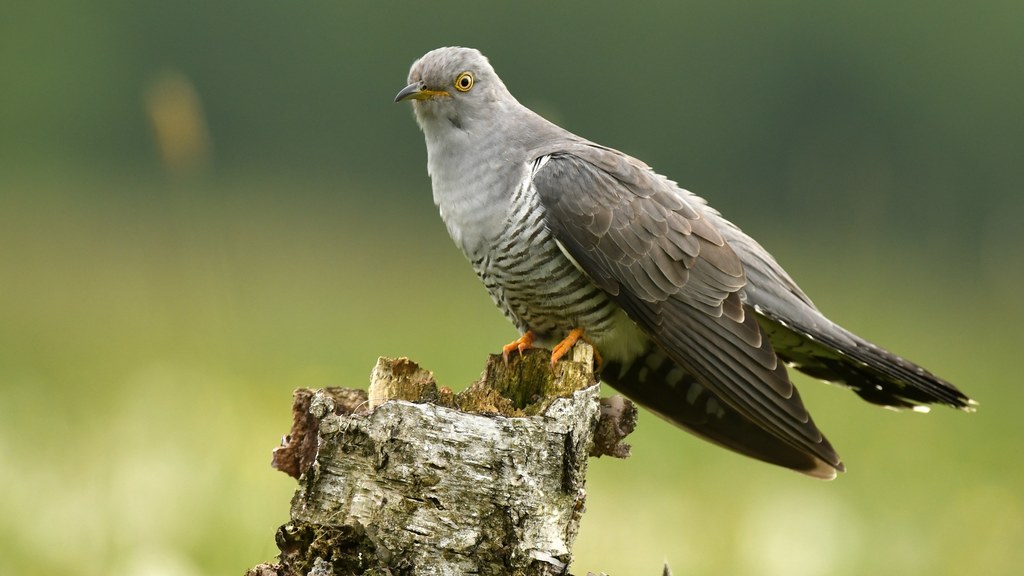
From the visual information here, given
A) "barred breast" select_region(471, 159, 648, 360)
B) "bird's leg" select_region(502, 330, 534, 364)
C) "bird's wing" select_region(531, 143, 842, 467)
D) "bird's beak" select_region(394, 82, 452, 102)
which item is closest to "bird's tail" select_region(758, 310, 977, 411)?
"bird's wing" select_region(531, 143, 842, 467)

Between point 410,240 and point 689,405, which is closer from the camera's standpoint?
point 689,405

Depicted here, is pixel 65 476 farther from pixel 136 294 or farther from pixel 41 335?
pixel 136 294

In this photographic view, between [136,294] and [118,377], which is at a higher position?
[136,294]

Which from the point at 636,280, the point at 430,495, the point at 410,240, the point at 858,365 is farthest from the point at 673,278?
the point at 410,240

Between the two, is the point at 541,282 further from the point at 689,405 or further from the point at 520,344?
the point at 689,405

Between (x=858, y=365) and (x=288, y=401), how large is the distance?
240 centimetres

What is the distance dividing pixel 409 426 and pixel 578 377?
23.5 inches

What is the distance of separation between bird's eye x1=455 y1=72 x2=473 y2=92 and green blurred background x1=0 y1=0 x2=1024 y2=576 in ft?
1.09

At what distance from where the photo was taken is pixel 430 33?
44.3ft

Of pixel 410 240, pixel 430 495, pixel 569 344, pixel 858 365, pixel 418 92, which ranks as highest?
pixel 410 240

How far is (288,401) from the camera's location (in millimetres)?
5340

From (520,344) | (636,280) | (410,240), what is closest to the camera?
(636,280)

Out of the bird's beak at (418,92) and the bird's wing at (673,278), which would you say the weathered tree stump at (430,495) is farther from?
the bird's beak at (418,92)

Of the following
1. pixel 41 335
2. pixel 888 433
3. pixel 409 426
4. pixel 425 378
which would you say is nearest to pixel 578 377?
pixel 425 378
